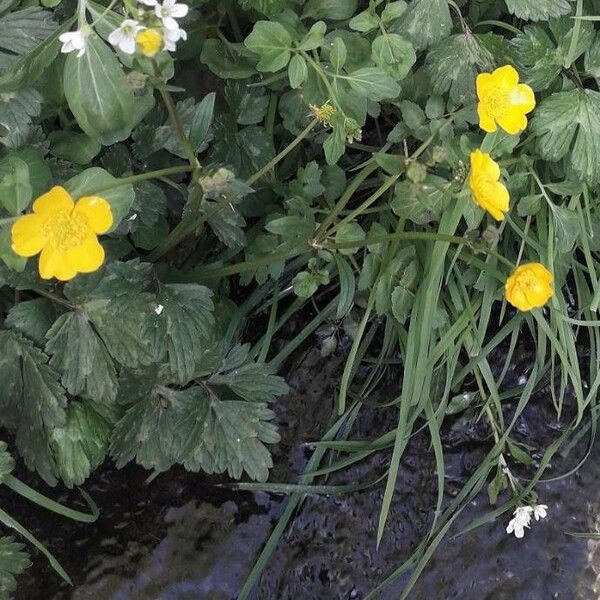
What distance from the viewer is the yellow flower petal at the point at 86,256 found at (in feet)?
3.69

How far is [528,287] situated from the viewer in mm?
1291

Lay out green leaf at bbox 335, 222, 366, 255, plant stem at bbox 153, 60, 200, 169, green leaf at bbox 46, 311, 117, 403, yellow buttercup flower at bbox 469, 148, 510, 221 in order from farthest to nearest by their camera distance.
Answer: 1. green leaf at bbox 335, 222, 366, 255
2. green leaf at bbox 46, 311, 117, 403
3. yellow buttercup flower at bbox 469, 148, 510, 221
4. plant stem at bbox 153, 60, 200, 169

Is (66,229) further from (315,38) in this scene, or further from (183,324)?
(315,38)

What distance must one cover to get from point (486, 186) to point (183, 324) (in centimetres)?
55

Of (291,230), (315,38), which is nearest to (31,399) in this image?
(291,230)

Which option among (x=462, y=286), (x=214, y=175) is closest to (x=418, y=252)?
(x=462, y=286)

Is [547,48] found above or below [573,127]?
above

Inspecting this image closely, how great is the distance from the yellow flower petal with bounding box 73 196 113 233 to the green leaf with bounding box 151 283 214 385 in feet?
0.75

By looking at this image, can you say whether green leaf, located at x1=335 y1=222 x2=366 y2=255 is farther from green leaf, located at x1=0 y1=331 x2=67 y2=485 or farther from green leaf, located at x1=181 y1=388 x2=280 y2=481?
green leaf, located at x1=0 y1=331 x2=67 y2=485

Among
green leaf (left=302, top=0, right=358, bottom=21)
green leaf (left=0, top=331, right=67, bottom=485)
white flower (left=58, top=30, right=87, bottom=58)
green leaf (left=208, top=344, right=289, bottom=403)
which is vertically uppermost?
white flower (left=58, top=30, right=87, bottom=58)

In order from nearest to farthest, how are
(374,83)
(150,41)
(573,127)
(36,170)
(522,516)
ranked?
(150,41) < (36,170) < (374,83) < (573,127) < (522,516)

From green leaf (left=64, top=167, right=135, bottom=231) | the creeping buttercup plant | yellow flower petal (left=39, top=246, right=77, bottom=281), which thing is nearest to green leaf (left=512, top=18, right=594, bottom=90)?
the creeping buttercup plant

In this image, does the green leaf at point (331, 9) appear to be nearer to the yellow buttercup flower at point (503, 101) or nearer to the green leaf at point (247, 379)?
the yellow buttercup flower at point (503, 101)

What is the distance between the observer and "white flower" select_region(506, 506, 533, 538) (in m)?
1.56
